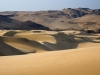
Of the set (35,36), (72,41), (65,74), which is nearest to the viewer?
(65,74)

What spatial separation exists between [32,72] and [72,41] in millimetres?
23301

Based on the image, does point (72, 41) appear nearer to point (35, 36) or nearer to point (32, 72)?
point (35, 36)

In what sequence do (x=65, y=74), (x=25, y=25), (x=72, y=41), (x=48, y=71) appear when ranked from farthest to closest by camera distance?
(x=25, y=25)
(x=72, y=41)
(x=48, y=71)
(x=65, y=74)

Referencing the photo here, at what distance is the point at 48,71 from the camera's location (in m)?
5.82

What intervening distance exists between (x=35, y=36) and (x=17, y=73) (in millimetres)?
19411

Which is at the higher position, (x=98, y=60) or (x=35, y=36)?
(x=98, y=60)

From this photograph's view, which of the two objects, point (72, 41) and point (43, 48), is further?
point (72, 41)

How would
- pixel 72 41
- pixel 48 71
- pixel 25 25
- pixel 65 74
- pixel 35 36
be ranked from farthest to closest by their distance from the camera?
1. pixel 25 25
2. pixel 72 41
3. pixel 35 36
4. pixel 48 71
5. pixel 65 74

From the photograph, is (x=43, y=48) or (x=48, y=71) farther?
(x=43, y=48)

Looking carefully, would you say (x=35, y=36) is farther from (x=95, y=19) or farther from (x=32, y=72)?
(x=95, y=19)

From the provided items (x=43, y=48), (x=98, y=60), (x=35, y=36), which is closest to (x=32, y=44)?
(x=43, y=48)

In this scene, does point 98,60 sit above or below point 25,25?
above

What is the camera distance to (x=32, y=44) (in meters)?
18.8

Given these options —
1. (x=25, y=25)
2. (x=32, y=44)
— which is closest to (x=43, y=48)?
(x=32, y=44)
